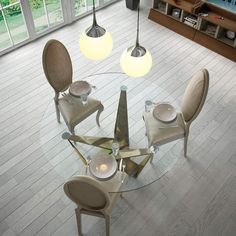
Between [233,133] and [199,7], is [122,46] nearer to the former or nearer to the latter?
[199,7]

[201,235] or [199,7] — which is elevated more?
[199,7]

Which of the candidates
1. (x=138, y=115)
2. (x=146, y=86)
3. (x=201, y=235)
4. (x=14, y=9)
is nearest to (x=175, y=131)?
(x=138, y=115)

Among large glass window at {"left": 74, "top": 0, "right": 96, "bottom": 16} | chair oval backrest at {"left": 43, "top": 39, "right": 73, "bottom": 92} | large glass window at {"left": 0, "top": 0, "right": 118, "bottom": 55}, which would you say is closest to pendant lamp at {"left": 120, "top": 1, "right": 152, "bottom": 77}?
chair oval backrest at {"left": 43, "top": 39, "right": 73, "bottom": 92}

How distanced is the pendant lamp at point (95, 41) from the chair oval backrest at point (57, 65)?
0.79 metres

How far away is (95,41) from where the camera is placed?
6.57ft

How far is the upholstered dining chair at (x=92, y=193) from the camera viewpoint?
1878 mm

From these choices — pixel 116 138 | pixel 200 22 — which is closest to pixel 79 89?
pixel 116 138

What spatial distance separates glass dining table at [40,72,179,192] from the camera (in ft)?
7.53

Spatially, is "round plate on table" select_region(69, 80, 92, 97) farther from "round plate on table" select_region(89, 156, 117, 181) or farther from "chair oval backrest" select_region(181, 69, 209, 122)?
"chair oval backrest" select_region(181, 69, 209, 122)

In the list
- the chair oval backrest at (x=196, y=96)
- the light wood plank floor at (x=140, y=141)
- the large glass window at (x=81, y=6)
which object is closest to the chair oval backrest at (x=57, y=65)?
the light wood plank floor at (x=140, y=141)

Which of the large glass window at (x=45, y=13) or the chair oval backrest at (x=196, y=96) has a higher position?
the chair oval backrest at (x=196, y=96)

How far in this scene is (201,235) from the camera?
8.44 ft

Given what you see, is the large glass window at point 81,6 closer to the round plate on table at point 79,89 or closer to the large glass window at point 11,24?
the large glass window at point 11,24

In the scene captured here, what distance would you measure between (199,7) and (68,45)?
191 cm
